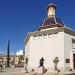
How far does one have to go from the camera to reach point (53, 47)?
2570 centimetres

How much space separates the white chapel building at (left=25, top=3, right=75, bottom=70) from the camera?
81.8 ft

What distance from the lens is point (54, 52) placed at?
25.6 metres

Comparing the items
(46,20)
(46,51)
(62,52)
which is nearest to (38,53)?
(46,51)

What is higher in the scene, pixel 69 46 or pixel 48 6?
pixel 48 6

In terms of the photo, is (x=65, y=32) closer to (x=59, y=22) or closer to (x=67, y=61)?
(x=67, y=61)

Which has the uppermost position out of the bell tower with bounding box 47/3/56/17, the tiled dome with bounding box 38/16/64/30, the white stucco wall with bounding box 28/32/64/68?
the bell tower with bounding box 47/3/56/17

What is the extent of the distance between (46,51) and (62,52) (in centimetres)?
239

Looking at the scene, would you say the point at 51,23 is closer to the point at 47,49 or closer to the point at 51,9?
the point at 51,9

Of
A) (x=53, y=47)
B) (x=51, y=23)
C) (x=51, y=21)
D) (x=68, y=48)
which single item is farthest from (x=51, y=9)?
(x=68, y=48)

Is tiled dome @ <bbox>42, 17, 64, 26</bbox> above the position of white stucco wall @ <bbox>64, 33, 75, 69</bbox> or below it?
above

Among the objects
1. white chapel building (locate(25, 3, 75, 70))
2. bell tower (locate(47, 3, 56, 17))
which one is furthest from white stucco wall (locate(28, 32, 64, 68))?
bell tower (locate(47, 3, 56, 17))

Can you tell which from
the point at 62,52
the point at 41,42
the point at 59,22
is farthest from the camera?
the point at 59,22

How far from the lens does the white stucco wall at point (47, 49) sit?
2503cm

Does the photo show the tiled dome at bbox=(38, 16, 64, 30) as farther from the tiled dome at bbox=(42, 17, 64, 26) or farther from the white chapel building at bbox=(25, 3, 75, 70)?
the white chapel building at bbox=(25, 3, 75, 70)
